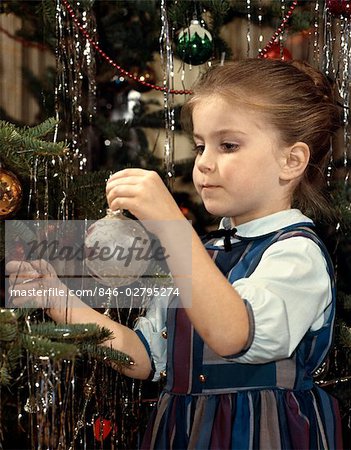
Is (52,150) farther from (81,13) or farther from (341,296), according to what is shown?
(341,296)

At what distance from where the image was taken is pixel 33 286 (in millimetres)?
1231

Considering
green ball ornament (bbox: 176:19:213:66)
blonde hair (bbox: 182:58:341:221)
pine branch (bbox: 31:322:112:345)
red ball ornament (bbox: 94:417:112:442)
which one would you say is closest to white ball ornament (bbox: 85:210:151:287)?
pine branch (bbox: 31:322:112:345)

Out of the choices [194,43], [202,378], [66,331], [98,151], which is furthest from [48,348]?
[98,151]

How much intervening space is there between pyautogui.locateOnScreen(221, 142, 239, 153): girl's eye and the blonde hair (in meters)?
0.07

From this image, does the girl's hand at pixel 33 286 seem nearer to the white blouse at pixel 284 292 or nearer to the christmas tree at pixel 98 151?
the christmas tree at pixel 98 151

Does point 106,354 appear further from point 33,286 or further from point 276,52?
point 276,52

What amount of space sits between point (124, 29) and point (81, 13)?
321 mm

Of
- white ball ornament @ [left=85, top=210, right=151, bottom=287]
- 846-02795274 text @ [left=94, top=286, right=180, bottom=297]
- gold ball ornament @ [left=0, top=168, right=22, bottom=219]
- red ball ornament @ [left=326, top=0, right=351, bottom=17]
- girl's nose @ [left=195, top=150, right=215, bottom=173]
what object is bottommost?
846-02795274 text @ [left=94, top=286, right=180, bottom=297]

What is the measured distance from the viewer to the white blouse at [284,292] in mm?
1072

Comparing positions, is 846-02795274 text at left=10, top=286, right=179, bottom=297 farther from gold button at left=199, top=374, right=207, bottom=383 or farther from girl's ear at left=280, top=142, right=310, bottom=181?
girl's ear at left=280, top=142, right=310, bottom=181

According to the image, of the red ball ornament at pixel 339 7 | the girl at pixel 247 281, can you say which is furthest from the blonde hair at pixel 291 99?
the red ball ornament at pixel 339 7

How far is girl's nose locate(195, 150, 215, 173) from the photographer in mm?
1184

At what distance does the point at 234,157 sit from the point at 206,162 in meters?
0.04

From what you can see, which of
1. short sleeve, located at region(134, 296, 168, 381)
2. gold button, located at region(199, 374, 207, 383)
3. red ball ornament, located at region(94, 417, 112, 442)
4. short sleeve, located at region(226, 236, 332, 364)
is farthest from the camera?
red ball ornament, located at region(94, 417, 112, 442)
